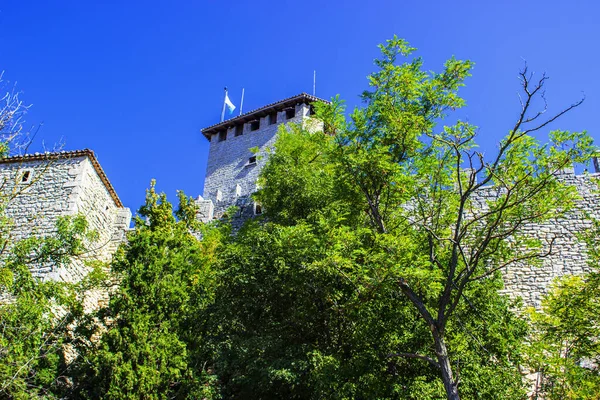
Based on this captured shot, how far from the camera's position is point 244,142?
2488cm

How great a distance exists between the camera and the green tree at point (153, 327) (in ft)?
26.9

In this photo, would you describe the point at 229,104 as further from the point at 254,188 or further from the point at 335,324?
the point at 335,324

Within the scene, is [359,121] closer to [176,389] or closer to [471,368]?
[471,368]

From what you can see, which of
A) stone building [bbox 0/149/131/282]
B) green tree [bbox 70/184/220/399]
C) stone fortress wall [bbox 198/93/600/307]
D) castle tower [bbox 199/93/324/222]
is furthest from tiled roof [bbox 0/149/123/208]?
castle tower [bbox 199/93/324/222]

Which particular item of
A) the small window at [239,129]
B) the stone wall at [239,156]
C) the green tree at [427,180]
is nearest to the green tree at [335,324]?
the green tree at [427,180]

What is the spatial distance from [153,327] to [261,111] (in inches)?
682

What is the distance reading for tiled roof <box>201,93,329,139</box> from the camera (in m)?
24.2

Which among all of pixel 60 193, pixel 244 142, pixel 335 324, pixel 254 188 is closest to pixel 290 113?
pixel 244 142

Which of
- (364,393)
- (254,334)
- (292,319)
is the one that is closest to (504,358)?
(364,393)

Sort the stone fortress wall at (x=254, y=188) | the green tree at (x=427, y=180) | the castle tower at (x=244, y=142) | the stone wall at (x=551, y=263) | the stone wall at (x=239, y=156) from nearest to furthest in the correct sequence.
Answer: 1. the green tree at (x=427, y=180)
2. the stone wall at (x=551, y=263)
3. the stone fortress wall at (x=254, y=188)
4. the stone wall at (x=239, y=156)
5. the castle tower at (x=244, y=142)

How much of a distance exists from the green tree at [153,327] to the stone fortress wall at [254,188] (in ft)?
19.5

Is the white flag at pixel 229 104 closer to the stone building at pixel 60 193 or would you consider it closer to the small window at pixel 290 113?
the small window at pixel 290 113

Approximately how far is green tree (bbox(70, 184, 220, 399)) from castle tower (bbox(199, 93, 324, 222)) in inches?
479

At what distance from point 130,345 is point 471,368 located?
539 cm
